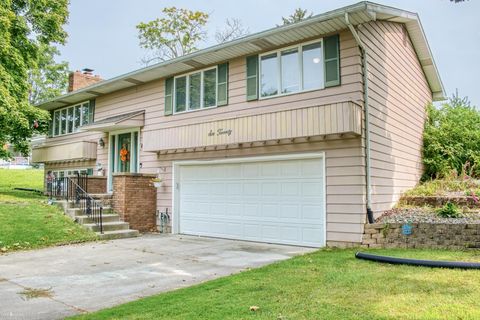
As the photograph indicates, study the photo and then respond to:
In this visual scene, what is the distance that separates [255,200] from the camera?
1006 centimetres

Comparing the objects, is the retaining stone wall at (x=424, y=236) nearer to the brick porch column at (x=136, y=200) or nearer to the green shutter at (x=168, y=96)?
the brick porch column at (x=136, y=200)

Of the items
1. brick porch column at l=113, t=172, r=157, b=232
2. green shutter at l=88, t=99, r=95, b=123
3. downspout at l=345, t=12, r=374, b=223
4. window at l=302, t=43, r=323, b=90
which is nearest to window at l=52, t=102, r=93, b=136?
green shutter at l=88, t=99, r=95, b=123

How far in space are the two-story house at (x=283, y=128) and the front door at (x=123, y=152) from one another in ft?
0.13

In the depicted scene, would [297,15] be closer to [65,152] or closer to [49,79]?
[65,152]

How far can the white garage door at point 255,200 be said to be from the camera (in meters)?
9.00

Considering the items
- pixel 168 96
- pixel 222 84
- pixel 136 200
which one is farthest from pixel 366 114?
pixel 136 200

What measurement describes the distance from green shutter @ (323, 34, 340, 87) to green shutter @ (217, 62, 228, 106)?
9.95ft

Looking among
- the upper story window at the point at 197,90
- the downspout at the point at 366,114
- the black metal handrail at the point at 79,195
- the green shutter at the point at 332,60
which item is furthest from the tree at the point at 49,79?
the downspout at the point at 366,114

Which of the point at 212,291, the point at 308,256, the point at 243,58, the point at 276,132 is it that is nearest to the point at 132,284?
the point at 212,291

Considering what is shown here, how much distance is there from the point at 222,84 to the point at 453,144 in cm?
815

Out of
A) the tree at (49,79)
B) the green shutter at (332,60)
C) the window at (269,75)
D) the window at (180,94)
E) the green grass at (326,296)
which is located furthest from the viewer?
the tree at (49,79)

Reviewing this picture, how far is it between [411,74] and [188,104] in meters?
7.52

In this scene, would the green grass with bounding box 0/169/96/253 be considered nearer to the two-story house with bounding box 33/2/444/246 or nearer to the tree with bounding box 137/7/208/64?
the two-story house with bounding box 33/2/444/246

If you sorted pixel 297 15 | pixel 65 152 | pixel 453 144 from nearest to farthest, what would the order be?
pixel 453 144
pixel 65 152
pixel 297 15
